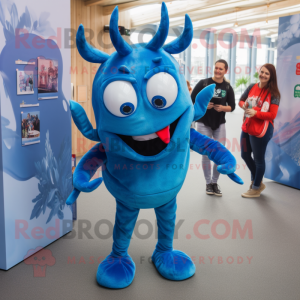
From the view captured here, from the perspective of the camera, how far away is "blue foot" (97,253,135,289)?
6.90 feet

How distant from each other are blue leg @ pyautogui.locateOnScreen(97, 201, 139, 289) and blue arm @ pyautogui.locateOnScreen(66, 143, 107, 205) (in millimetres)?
285

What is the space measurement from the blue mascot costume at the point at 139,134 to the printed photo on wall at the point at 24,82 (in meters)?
0.54

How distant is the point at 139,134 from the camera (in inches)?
70.2

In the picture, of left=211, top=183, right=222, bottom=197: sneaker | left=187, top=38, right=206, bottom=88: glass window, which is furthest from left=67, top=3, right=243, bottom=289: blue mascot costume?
left=187, top=38, right=206, bottom=88: glass window

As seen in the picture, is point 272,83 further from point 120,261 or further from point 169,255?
point 120,261

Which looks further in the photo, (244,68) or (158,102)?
(244,68)

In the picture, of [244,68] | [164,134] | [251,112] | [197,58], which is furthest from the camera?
[244,68]

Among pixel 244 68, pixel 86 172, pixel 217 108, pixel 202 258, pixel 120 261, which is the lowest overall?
pixel 202 258

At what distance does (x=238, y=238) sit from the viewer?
2.84 metres

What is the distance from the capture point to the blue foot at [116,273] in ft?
6.90

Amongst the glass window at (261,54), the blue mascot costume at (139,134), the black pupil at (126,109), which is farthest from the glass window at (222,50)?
the black pupil at (126,109)

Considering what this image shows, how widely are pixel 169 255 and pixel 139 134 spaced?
92cm

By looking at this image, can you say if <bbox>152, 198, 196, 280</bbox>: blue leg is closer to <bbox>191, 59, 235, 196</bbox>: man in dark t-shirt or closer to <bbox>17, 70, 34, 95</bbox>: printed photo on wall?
<bbox>17, 70, 34, 95</bbox>: printed photo on wall

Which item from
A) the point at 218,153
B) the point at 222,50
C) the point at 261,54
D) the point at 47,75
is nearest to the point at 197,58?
the point at 222,50
